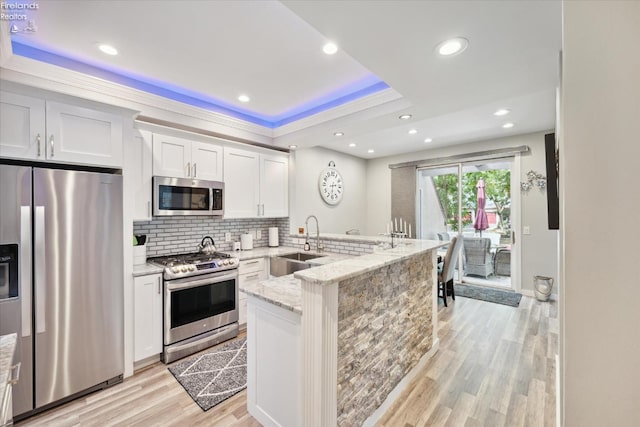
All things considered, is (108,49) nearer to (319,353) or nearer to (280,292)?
(280,292)

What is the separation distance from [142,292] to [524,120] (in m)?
5.13

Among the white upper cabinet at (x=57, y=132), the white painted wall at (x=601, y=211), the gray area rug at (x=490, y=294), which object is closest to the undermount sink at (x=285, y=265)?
the white upper cabinet at (x=57, y=132)

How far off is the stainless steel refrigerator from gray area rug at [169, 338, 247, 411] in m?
0.56

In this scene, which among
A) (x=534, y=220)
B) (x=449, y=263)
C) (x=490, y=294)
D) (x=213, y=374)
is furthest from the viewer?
(x=490, y=294)

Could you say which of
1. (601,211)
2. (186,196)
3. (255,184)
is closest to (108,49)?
(186,196)

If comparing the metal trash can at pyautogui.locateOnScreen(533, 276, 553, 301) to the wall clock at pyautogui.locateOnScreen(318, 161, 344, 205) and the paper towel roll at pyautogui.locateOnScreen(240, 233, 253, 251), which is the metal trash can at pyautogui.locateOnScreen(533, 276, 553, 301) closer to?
the wall clock at pyautogui.locateOnScreen(318, 161, 344, 205)

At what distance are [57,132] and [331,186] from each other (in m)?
4.01

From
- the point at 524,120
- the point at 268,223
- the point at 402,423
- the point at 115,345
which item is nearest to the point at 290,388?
the point at 402,423

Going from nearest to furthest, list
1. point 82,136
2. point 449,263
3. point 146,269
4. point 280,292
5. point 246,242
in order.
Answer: point 280,292, point 82,136, point 146,269, point 246,242, point 449,263

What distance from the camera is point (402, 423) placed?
184cm

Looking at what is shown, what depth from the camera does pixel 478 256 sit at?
5.07 meters

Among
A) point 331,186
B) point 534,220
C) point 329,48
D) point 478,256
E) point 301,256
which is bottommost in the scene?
point 478,256

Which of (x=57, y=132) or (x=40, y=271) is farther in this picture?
(x=57, y=132)

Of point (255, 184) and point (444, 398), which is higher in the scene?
point (255, 184)
